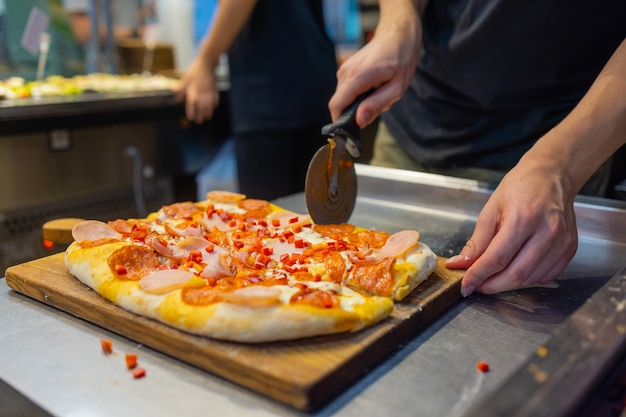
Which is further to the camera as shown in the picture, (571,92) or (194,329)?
(571,92)

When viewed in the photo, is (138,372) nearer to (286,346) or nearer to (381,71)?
(286,346)

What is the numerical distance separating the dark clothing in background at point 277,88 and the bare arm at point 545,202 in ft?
4.80

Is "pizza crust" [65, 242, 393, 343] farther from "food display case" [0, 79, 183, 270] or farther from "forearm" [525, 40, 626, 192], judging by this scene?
"food display case" [0, 79, 183, 270]

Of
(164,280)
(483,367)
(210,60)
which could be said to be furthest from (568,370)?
(210,60)

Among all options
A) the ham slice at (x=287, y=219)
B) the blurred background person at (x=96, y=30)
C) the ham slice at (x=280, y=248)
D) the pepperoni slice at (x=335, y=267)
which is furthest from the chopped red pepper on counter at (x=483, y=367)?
the blurred background person at (x=96, y=30)

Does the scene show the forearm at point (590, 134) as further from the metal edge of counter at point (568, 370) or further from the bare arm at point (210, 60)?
the bare arm at point (210, 60)

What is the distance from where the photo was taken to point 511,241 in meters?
0.94

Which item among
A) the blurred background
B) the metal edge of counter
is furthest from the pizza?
the blurred background

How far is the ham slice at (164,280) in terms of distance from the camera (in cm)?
89

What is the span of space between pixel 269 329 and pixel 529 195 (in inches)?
18.9

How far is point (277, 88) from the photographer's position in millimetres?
2410

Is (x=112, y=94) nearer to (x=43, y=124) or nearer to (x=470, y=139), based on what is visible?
(x=43, y=124)

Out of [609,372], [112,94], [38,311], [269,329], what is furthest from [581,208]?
[112,94]

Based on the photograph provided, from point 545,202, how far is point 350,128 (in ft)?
1.54
